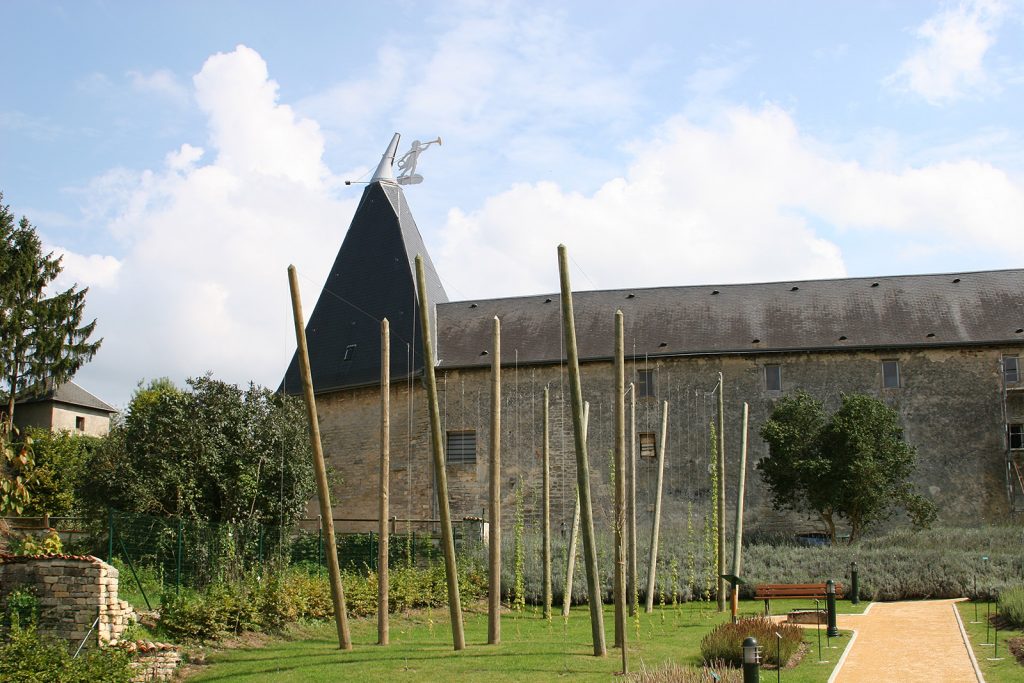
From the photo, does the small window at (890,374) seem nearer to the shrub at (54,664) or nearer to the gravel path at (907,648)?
the gravel path at (907,648)

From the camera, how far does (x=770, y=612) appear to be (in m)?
21.5

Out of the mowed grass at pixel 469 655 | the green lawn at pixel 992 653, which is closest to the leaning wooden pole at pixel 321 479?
the mowed grass at pixel 469 655

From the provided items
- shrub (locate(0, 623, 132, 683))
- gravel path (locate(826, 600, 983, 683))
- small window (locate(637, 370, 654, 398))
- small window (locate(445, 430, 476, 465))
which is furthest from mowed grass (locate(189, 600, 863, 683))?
small window (locate(637, 370, 654, 398))

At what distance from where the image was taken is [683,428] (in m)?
35.0

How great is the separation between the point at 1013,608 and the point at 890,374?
18436 mm

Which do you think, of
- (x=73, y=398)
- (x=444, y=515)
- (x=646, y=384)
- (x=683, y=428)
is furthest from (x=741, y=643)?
(x=73, y=398)

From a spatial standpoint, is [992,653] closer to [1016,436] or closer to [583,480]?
[583,480]

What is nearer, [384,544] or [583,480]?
[583,480]

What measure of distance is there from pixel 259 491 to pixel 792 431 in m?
14.9

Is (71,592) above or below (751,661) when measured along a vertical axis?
above

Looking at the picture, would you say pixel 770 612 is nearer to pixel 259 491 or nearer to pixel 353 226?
pixel 259 491

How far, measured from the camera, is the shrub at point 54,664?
14.2 m

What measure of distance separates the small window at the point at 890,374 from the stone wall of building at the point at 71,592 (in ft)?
84.0

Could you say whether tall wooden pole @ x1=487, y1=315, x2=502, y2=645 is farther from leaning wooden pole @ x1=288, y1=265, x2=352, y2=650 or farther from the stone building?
the stone building
